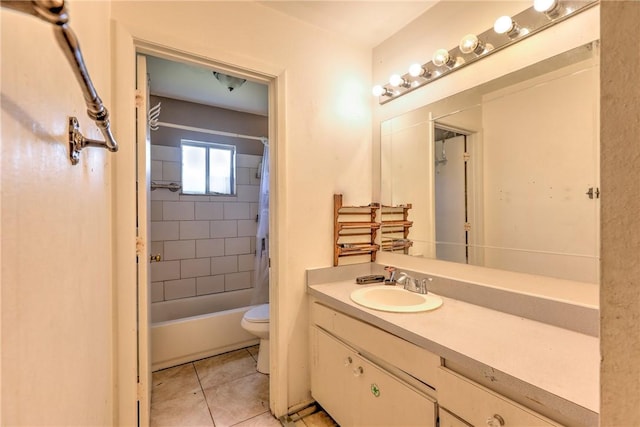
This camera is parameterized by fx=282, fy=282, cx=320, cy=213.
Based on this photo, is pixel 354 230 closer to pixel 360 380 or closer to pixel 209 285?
pixel 360 380

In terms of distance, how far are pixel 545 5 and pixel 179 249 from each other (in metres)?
3.12

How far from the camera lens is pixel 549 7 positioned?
A: 1116mm

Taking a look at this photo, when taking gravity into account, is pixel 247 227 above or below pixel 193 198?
below

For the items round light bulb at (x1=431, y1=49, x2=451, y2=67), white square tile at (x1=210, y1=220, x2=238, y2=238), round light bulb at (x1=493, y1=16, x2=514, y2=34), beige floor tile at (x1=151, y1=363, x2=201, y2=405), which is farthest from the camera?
white square tile at (x1=210, y1=220, x2=238, y2=238)

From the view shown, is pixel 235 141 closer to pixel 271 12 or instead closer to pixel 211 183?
pixel 211 183

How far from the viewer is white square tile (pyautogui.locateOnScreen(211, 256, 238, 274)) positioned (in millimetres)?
3027

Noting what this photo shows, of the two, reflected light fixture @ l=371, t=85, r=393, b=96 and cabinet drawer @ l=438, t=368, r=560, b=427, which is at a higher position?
reflected light fixture @ l=371, t=85, r=393, b=96

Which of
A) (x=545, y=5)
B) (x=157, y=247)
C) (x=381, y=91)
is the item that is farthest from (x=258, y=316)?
(x=545, y=5)

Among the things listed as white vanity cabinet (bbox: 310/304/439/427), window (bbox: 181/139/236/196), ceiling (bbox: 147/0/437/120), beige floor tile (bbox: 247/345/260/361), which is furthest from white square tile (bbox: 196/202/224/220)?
white vanity cabinet (bbox: 310/304/439/427)

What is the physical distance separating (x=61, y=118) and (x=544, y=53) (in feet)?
5.48

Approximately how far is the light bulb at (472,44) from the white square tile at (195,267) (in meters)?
2.81

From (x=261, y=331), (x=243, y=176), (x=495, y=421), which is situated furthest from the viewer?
(x=243, y=176)

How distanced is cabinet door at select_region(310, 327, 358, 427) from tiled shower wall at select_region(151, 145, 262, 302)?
1.72 m

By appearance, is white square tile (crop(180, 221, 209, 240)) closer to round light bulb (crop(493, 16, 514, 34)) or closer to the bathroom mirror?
the bathroom mirror
